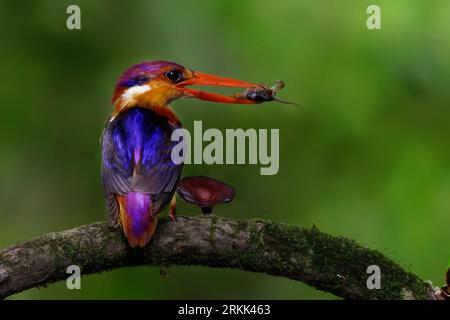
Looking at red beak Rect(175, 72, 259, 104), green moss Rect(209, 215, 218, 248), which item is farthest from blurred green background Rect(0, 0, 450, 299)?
green moss Rect(209, 215, 218, 248)

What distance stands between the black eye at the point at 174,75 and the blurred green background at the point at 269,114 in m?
0.91

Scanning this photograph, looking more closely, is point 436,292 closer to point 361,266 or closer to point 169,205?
point 361,266

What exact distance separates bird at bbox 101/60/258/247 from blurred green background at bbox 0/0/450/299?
3.10 ft

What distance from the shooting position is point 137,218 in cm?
372

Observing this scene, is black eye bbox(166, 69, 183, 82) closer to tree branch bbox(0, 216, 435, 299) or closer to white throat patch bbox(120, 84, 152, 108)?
white throat patch bbox(120, 84, 152, 108)

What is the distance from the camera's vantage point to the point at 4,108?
18.4 ft

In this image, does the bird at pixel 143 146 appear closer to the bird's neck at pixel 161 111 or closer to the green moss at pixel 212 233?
the bird's neck at pixel 161 111

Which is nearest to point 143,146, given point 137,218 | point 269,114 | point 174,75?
point 137,218

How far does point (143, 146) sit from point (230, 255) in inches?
22.9

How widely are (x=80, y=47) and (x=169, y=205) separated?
1.69m

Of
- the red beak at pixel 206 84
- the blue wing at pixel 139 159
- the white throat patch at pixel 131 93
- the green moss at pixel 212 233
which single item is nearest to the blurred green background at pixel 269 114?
the red beak at pixel 206 84

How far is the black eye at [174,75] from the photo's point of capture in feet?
14.6

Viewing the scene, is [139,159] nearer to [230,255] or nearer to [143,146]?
[143,146]
